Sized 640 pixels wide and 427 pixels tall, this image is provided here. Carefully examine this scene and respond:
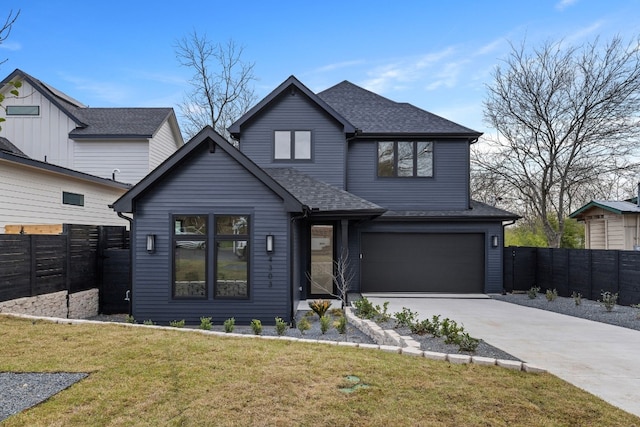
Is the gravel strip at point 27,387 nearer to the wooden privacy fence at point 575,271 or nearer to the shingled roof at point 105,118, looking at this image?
the wooden privacy fence at point 575,271

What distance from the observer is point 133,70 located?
77.8 feet

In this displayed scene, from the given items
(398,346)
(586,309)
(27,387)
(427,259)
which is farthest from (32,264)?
(586,309)

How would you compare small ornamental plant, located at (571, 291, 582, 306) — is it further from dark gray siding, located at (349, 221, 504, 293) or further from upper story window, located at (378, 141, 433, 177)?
upper story window, located at (378, 141, 433, 177)

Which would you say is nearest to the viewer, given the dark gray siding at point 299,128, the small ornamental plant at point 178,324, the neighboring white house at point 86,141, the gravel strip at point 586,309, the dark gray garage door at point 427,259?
the small ornamental plant at point 178,324

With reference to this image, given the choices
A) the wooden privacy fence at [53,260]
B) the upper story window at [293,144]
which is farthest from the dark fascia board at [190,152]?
the upper story window at [293,144]

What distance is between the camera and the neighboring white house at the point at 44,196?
381 inches

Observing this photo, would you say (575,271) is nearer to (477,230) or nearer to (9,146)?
(477,230)

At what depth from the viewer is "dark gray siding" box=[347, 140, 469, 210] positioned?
13.8 m

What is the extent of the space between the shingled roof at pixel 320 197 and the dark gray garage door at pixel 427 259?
2.99 metres

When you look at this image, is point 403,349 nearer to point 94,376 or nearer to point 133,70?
point 94,376

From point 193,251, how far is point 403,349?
5.07 metres

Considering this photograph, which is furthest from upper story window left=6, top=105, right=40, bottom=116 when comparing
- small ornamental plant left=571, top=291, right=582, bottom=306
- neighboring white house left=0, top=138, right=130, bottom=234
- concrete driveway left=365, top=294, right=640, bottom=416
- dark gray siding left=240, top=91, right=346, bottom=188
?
small ornamental plant left=571, top=291, right=582, bottom=306

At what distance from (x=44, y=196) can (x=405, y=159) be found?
440 inches

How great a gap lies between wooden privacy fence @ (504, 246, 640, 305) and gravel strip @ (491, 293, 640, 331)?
434 millimetres
